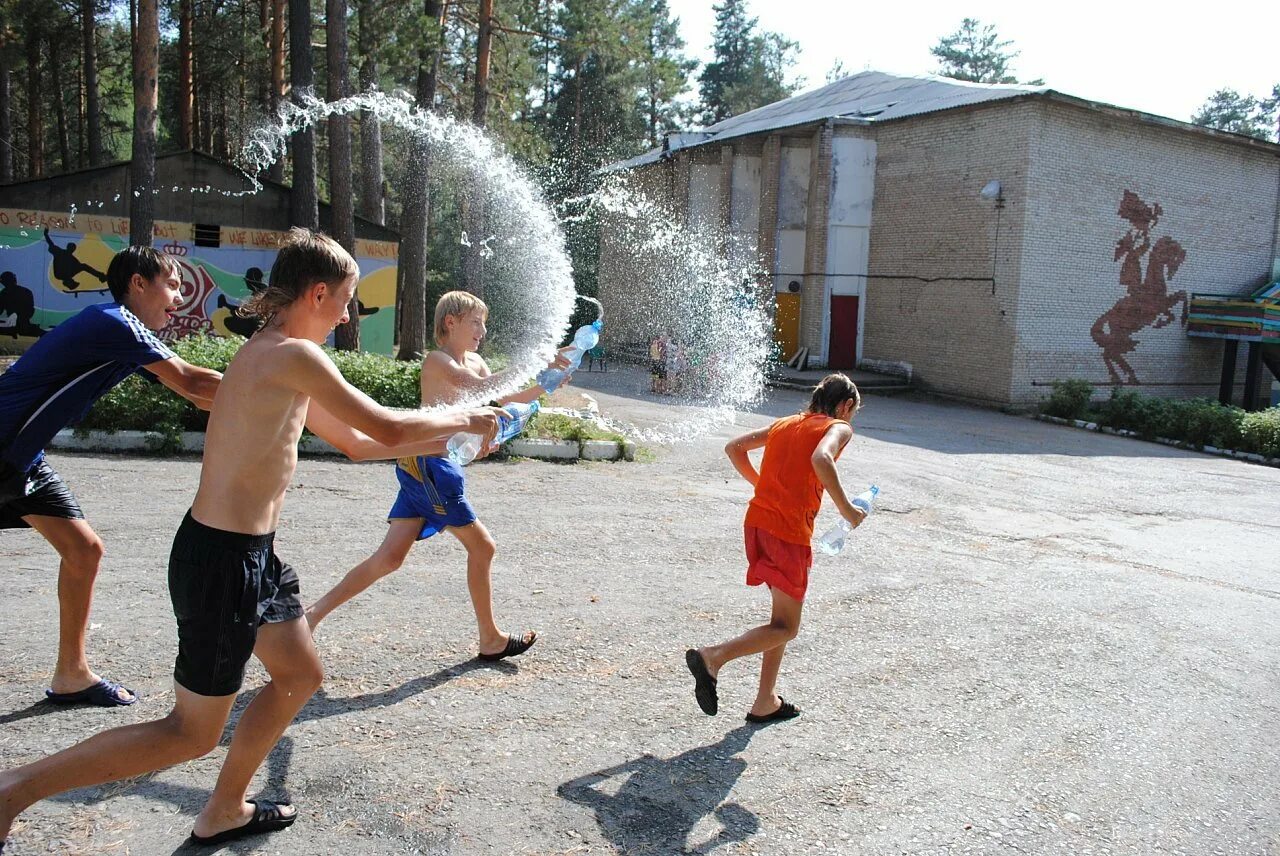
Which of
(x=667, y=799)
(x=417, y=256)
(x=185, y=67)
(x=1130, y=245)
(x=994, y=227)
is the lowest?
(x=667, y=799)

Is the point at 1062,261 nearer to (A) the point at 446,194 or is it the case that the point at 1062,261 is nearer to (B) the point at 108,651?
(B) the point at 108,651

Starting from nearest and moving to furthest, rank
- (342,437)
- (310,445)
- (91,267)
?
Result: (342,437) → (310,445) → (91,267)

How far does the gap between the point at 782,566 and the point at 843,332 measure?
70.5ft

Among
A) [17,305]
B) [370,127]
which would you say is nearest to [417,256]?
[370,127]

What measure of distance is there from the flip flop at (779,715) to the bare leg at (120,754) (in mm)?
2229

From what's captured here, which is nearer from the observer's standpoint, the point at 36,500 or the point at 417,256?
the point at 36,500

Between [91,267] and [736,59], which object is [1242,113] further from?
[91,267]

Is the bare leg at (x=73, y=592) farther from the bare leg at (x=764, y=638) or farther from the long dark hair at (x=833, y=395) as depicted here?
the long dark hair at (x=833, y=395)

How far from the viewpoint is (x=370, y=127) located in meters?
21.2

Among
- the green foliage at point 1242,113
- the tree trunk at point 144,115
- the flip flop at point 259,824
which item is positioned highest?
the green foliage at point 1242,113

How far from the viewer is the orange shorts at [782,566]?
158 inches

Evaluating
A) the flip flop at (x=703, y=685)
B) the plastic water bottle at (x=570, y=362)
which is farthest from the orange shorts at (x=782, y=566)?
the plastic water bottle at (x=570, y=362)

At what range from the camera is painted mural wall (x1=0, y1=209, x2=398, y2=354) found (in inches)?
781

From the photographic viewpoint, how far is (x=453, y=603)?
17.8ft
